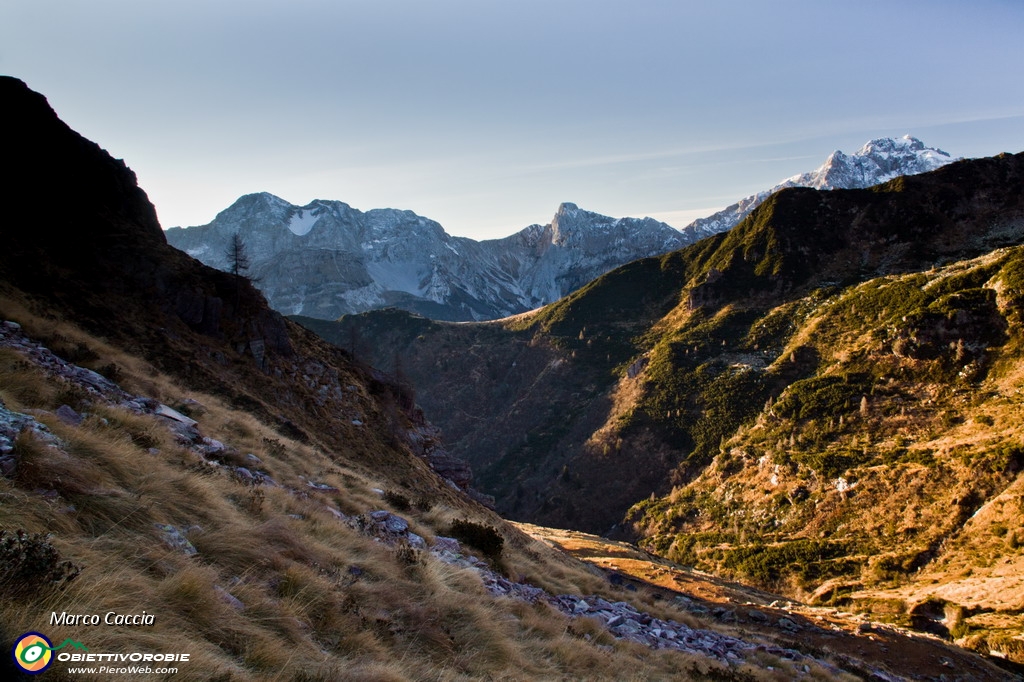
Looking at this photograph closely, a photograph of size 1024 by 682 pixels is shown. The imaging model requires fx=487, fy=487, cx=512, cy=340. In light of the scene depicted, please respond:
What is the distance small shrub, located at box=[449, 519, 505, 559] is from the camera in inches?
558

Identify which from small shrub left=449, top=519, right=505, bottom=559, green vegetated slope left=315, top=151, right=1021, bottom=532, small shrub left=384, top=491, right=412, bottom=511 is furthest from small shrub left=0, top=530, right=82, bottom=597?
green vegetated slope left=315, top=151, right=1021, bottom=532

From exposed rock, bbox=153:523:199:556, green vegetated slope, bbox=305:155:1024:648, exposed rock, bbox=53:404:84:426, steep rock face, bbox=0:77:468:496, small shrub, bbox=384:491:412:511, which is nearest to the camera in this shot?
exposed rock, bbox=153:523:199:556

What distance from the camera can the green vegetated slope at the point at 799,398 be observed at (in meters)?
40.7

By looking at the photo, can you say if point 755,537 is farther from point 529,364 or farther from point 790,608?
point 529,364

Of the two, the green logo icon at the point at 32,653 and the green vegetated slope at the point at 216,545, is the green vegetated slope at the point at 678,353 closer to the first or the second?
the green vegetated slope at the point at 216,545

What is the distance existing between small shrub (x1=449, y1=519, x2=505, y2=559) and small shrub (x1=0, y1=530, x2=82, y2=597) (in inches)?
426

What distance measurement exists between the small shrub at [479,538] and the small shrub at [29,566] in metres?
10.8

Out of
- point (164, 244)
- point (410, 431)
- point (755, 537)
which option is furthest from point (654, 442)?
point (164, 244)

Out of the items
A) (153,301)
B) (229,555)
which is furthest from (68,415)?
(153,301)

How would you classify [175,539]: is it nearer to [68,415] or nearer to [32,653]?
[32,653]

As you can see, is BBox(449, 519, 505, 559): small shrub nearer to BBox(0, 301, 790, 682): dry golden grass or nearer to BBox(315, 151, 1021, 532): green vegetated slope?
BBox(0, 301, 790, 682): dry golden grass

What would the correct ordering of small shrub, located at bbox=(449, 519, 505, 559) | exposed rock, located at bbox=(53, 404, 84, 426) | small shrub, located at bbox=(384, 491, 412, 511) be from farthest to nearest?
1. small shrub, located at bbox=(384, 491, 412, 511)
2. small shrub, located at bbox=(449, 519, 505, 559)
3. exposed rock, located at bbox=(53, 404, 84, 426)

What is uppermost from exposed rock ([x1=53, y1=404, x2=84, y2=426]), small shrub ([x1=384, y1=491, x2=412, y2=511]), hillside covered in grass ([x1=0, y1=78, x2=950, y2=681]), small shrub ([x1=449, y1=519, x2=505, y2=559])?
exposed rock ([x1=53, y1=404, x2=84, y2=426])

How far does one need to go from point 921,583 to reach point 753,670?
32.6 meters
